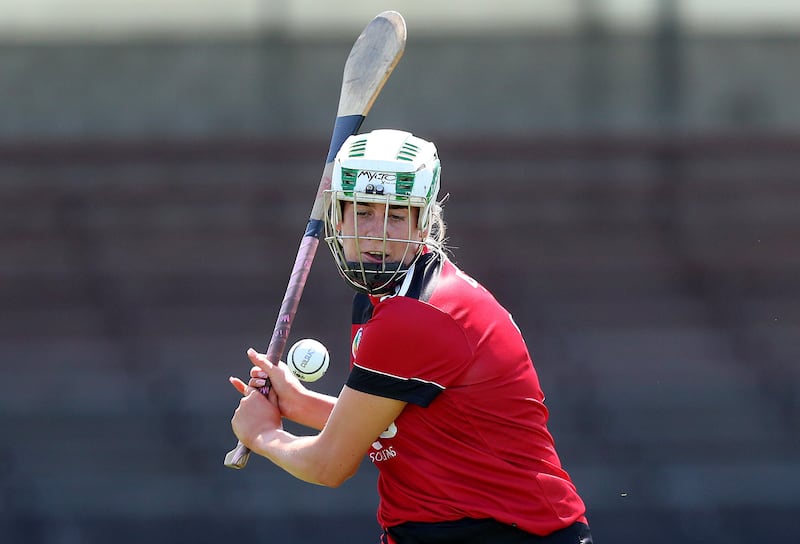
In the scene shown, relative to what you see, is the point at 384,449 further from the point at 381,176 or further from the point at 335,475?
the point at 381,176

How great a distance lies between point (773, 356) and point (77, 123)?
2.26 metres

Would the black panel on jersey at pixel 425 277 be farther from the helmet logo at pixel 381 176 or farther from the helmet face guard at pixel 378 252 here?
the helmet logo at pixel 381 176

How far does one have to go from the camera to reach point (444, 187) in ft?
11.5

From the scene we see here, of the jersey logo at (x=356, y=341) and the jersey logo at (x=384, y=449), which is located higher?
the jersey logo at (x=356, y=341)

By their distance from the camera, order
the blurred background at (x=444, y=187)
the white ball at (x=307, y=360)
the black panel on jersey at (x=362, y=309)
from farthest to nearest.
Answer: the blurred background at (x=444, y=187)
the white ball at (x=307, y=360)
the black panel on jersey at (x=362, y=309)

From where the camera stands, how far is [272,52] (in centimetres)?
347

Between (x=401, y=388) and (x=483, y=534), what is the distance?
24cm

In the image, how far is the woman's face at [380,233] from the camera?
5.22ft

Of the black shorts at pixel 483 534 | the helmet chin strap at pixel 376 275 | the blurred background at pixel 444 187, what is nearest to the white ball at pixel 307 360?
the helmet chin strap at pixel 376 275

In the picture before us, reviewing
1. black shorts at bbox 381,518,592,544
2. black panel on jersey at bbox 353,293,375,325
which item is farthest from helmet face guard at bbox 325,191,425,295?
black shorts at bbox 381,518,592,544

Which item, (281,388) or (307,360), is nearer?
(281,388)

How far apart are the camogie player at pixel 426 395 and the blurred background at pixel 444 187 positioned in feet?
5.77

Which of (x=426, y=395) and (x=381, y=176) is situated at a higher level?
(x=381, y=176)

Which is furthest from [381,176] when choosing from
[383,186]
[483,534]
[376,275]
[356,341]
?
[483,534]
